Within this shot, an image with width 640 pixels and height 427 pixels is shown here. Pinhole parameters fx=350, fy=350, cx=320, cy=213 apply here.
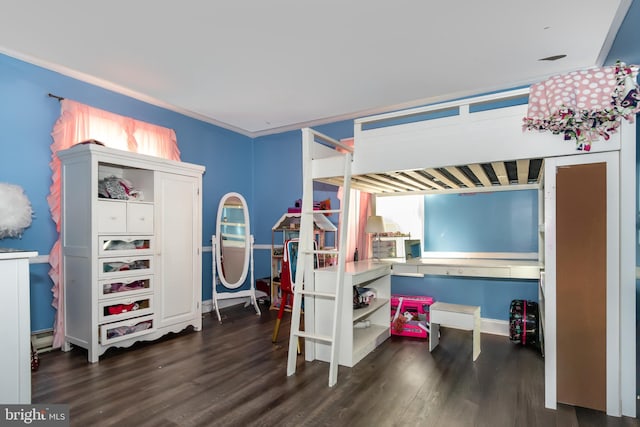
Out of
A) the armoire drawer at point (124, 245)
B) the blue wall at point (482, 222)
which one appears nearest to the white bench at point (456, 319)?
the blue wall at point (482, 222)

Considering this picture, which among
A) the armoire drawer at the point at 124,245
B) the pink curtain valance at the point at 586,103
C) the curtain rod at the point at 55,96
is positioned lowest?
the armoire drawer at the point at 124,245

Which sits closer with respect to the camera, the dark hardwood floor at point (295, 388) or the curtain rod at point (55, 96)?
the dark hardwood floor at point (295, 388)

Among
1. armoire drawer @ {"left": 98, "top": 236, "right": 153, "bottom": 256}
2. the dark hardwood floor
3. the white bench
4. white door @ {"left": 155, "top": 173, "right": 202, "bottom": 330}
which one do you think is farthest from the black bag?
armoire drawer @ {"left": 98, "top": 236, "right": 153, "bottom": 256}

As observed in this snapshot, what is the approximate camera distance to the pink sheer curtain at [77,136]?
3.49m

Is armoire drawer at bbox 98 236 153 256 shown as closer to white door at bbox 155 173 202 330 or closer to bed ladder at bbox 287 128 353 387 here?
white door at bbox 155 173 202 330

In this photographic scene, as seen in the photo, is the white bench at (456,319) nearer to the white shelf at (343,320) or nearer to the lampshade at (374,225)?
the white shelf at (343,320)

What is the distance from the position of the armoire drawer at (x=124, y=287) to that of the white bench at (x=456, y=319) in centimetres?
294

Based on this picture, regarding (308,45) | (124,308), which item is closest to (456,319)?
(308,45)

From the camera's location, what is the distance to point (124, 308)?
349cm

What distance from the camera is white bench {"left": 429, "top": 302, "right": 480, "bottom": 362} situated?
10.7ft

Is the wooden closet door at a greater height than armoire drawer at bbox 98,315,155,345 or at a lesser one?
greater

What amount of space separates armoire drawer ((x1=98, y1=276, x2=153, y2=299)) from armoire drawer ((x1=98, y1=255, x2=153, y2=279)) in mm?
56

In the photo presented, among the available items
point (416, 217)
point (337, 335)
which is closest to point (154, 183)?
point (337, 335)

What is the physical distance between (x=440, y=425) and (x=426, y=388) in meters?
0.51
